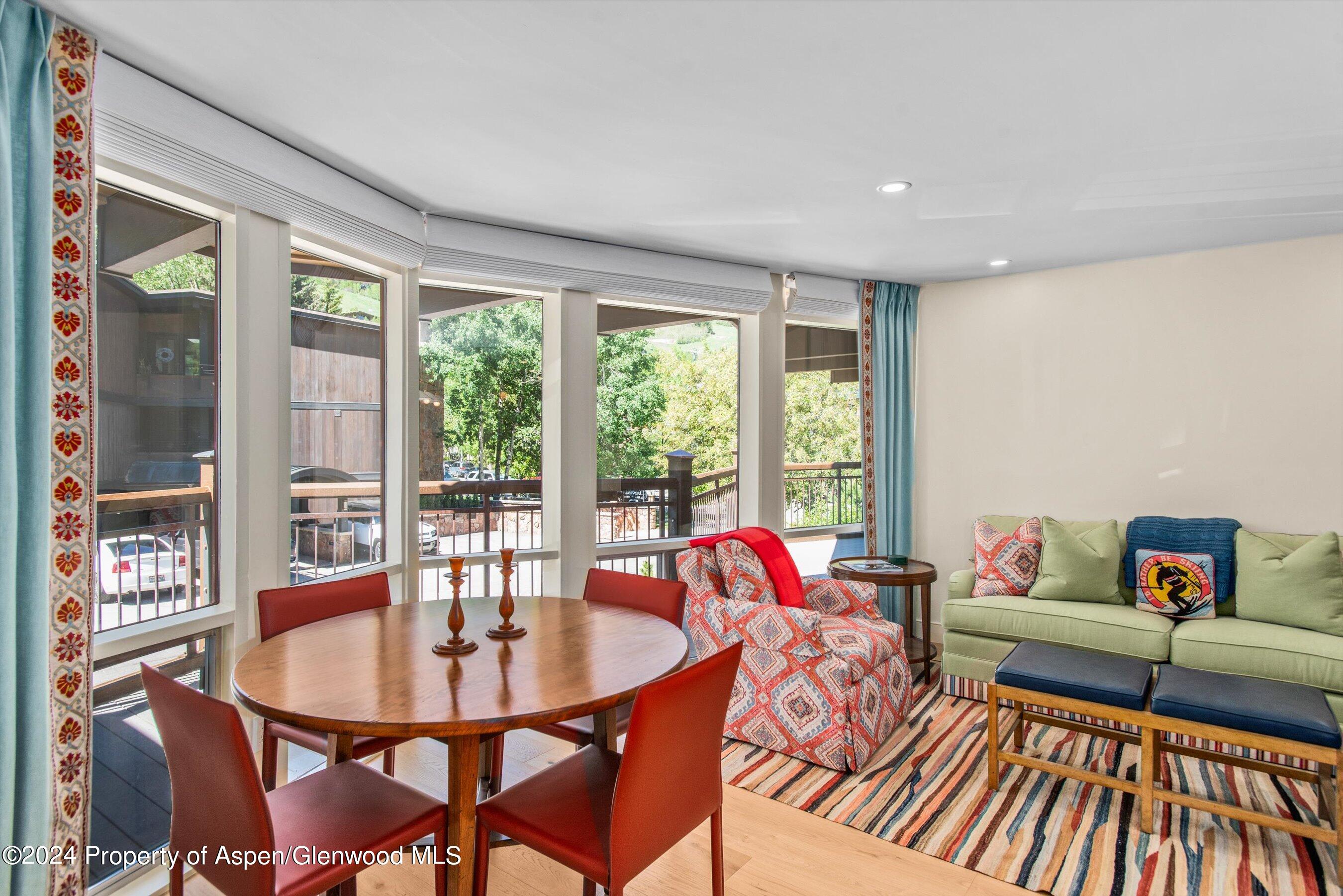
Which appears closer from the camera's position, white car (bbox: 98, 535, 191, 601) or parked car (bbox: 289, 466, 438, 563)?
white car (bbox: 98, 535, 191, 601)

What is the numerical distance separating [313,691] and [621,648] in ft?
2.48

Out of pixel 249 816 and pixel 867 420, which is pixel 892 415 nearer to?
pixel 867 420

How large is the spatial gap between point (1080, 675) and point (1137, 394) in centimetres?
220

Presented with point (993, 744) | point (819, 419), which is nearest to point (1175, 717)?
point (993, 744)

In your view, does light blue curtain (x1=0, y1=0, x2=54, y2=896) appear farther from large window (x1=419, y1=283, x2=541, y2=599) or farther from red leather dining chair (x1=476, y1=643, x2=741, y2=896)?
large window (x1=419, y1=283, x2=541, y2=599)

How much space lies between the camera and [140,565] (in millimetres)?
2277

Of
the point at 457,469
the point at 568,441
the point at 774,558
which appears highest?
the point at 568,441

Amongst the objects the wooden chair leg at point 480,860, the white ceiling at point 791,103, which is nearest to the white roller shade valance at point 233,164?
the white ceiling at point 791,103

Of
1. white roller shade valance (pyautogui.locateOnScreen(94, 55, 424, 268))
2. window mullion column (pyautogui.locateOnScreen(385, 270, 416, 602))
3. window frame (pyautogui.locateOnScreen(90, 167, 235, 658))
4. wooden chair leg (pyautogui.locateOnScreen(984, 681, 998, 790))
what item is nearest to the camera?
white roller shade valance (pyautogui.locateOnScreen(94, 55, 424, 268))

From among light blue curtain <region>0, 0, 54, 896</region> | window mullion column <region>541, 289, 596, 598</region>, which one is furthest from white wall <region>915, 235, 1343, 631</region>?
light blue curtain <region>0, 0, 54, 896</region>

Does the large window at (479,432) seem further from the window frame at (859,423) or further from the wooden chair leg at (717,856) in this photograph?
the wooden chair leg at (717,856)

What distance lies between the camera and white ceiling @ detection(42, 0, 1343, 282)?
1790 mm

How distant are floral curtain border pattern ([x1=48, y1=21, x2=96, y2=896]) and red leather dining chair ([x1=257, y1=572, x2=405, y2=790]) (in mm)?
440

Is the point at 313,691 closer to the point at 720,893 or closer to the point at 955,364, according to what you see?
the point at 720,893
